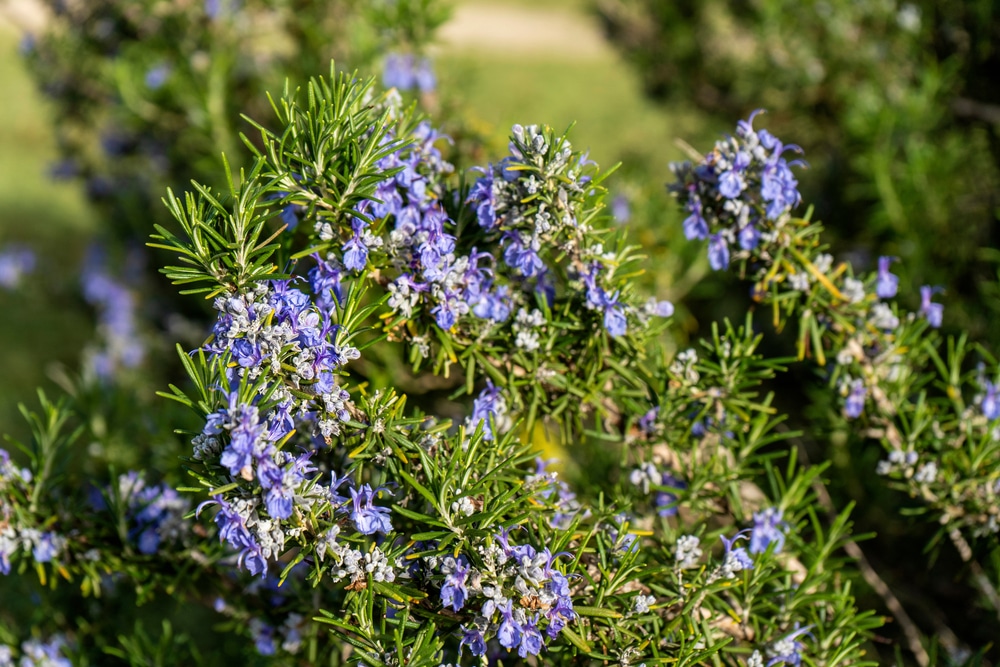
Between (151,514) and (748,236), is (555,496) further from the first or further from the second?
(151,514)

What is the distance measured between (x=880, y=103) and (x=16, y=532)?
2.77 m

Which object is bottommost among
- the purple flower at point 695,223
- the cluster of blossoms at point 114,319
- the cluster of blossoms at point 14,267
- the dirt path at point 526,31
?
the purple flower at point 695,223

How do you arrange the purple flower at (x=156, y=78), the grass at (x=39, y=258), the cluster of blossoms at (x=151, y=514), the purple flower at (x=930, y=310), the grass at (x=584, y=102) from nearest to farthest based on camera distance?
the cluster of blossoms at (x=151, y=514), the purple flower at (x=930, y=310), the purple flower at (x=156, y=78), the grass at (x=39, y=258), the grass at (x=584, y=102)

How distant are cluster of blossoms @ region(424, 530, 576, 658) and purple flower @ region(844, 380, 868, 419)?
2.40 ft

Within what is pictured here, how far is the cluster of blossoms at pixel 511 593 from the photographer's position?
3.20 ft

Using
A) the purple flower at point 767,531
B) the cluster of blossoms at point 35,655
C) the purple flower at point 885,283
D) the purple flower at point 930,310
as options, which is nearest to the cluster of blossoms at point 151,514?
the cluster of blossoms at point 35,655

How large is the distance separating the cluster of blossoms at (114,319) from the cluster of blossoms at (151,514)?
257cm

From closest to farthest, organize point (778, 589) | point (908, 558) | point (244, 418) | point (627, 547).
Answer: point (244, 418)
point (627, 547)
point (778, 589)
point (908, 558)

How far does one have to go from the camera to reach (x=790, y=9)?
3232 mm

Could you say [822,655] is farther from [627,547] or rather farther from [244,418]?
[244,418]

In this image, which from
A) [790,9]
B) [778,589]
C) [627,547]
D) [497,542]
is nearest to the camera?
[497,542]

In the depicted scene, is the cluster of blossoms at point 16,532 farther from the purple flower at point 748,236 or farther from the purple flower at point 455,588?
the purple flower at point 748,236

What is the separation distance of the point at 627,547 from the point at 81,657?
1.18 m

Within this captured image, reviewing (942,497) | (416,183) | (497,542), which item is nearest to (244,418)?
(497,542)
